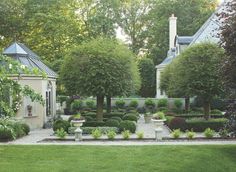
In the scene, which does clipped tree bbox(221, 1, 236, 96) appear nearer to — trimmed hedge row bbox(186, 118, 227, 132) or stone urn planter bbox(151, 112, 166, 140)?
stone urn planter bbox(151, 112, 166, 140)

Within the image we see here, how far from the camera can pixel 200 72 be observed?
21.9 m

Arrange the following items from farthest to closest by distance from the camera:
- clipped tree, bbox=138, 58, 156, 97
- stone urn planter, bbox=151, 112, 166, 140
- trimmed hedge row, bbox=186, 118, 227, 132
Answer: clipped tree, bbox=138, 58, 156, 97, trimmed hedge row, bbox=186, 118, 227, 132, stone urn planter, bbox=151, 112, 166, 140

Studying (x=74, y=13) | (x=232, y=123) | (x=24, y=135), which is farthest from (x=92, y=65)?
(x=74, y=13)

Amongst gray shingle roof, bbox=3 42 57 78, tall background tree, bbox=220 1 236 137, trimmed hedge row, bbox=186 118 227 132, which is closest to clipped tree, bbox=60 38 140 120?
gray shingle roof, bbox=3 42 57 78

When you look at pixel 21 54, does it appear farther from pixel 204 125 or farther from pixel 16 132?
pixel 204 125

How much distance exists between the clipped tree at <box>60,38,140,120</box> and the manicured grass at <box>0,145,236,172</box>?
724cm

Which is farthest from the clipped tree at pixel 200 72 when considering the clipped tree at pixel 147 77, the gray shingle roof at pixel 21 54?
the clipped tree at pixel 147 77

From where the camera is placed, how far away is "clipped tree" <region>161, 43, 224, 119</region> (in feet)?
71.3

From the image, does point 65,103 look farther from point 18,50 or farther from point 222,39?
point 222,39

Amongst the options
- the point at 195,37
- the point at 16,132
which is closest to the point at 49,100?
the point at 16,132

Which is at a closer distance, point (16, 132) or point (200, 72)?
point (16, 132)

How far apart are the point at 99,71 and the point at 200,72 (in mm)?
5185

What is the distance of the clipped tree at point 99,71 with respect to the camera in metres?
21.7

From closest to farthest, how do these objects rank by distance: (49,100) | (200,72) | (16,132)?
(16,132) → (200,72) → (49,100)
